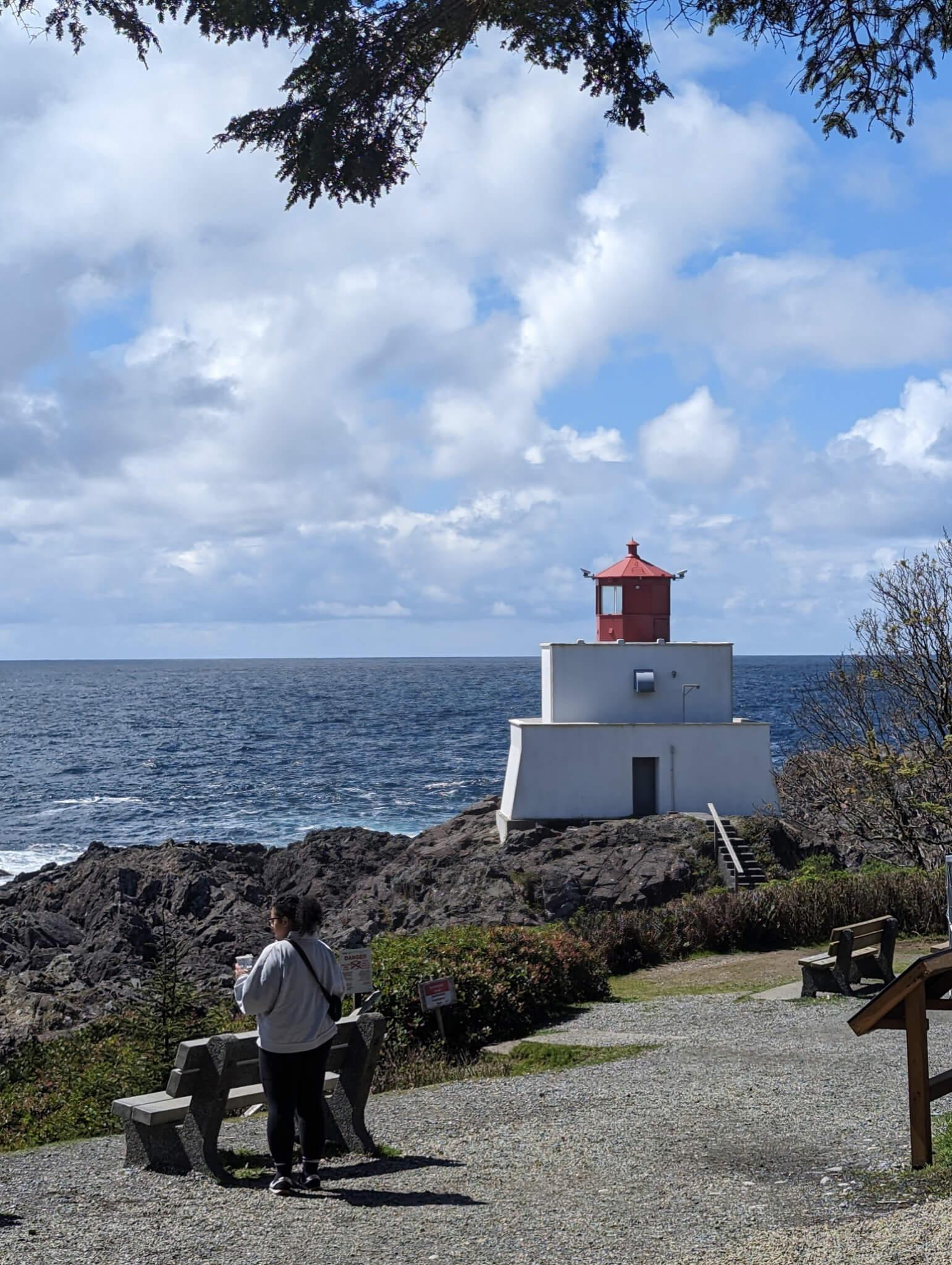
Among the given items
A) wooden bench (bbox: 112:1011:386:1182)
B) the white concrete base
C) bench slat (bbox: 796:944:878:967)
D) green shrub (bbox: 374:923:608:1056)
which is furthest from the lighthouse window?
wooden bench (bbox: 112:1011:386:1182)

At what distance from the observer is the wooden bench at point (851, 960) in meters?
14.1

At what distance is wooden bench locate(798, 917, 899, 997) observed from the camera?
1408 cm

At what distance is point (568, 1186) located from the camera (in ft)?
24.1

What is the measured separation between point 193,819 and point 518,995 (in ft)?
120

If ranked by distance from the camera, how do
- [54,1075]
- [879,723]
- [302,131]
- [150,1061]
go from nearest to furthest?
[302,131]
[150,1061]
[54,1075]
[879,723]

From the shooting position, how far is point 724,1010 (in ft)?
44.9

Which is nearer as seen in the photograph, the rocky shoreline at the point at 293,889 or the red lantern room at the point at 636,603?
the rocky shoreline at the point at 293,889

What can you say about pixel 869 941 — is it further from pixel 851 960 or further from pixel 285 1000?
pixel 285 1000

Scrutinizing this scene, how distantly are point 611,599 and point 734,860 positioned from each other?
8864mm

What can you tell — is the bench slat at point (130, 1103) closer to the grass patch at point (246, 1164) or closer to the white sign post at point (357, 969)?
the grass patch at point (246, 1164)

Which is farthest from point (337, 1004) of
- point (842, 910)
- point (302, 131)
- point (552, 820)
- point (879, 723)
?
point (552, 820)

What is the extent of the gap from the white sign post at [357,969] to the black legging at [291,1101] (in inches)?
95.8

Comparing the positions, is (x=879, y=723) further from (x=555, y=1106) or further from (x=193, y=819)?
(x=193, y=819)

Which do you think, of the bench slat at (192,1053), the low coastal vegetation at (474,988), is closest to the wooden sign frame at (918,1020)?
the bench slat at (192,1053)
